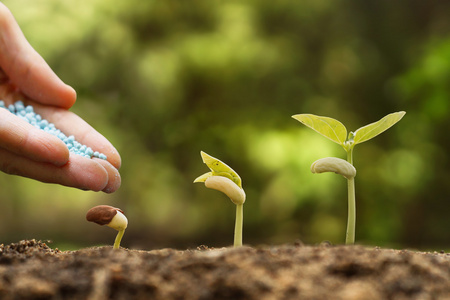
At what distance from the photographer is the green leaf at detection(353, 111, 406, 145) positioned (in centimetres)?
81

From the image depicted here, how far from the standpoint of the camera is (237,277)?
54 cm

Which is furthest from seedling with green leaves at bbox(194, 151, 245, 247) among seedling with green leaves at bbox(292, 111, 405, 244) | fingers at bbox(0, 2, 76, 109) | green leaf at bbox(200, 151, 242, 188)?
fingers at bbox(0, 2, 76, 109)

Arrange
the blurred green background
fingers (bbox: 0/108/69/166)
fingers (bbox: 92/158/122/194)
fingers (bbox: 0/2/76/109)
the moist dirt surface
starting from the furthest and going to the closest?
1. the blurred green background
2. fingers (bbox: 0/2/76/109)
3. fingers (bbox: 92/158/122/194)
4. fingers (bbox: 0/108/69/166)
5. the moist dirt surface

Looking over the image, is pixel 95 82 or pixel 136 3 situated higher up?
pixel 136 3

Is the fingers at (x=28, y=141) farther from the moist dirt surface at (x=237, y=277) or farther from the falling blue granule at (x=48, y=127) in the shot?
the moist dirt surface at (x=237, y=277)

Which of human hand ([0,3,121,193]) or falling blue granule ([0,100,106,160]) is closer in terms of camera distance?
human hand ([0,3,121,193])

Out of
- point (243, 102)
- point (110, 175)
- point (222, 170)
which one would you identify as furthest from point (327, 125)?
point (243, 102)

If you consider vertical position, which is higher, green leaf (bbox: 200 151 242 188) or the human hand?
the human hand

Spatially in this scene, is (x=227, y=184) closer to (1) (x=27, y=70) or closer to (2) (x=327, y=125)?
(2) (x=327, y=125)

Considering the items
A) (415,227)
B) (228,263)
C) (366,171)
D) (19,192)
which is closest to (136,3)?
(19,192)

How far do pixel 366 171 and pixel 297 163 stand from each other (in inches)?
25.5

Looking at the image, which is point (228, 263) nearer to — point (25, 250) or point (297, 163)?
point (25, 250)

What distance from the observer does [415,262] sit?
635mm

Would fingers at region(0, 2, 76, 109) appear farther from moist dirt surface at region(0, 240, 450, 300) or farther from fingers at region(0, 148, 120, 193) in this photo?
moist dirt surface at region(0, 240, 450, 300)
